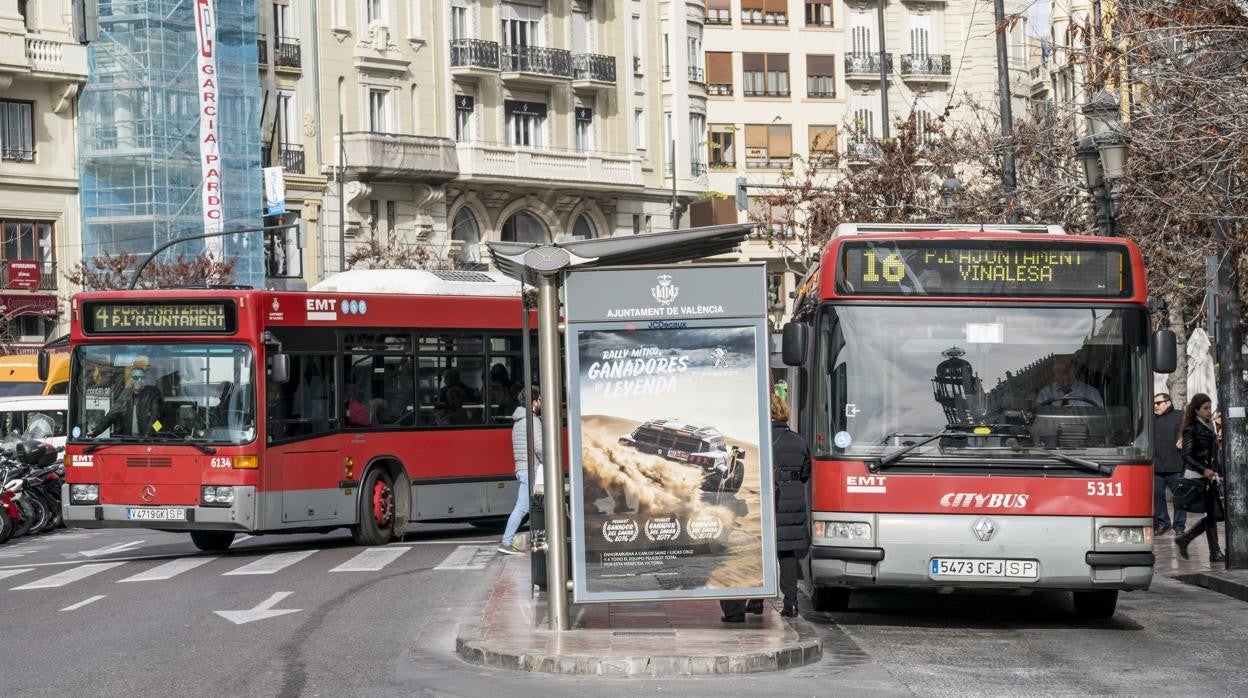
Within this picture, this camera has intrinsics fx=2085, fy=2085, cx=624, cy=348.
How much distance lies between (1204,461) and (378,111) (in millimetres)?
41360

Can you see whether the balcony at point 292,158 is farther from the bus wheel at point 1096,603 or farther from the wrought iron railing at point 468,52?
the bus wheel at point 1096,603

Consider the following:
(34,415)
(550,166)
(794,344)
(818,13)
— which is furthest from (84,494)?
(818,13)

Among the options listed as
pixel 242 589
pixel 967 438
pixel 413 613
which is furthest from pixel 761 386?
pixel 242 589

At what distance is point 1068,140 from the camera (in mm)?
34469

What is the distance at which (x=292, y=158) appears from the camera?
188ft

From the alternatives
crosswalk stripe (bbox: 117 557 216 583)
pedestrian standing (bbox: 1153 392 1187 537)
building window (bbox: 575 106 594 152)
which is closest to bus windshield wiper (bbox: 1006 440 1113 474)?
crosswalk stripe (bbox: 117 557 216 583)

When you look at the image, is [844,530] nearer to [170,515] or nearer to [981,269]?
[981,269]

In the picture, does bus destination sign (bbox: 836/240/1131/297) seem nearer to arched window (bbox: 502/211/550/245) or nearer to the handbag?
the handbag

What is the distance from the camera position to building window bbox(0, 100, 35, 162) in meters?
51.1

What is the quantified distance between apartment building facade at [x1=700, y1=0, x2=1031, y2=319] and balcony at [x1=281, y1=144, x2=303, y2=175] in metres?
20.5

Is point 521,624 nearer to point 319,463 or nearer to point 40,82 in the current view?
point 319,463

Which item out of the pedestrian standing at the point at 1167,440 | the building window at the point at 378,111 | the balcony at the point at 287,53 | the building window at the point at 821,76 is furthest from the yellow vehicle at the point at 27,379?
the building window at the point at 821,76

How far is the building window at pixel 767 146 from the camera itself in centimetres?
7594

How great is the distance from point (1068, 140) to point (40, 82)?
2802 cm
